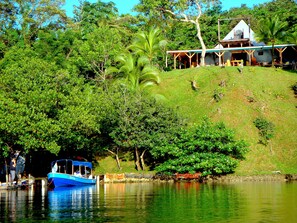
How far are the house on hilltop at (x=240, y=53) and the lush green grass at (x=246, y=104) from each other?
3555 millimetres

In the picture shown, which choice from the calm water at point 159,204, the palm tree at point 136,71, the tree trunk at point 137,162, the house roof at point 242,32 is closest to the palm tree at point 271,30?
the house roof at point 242,32

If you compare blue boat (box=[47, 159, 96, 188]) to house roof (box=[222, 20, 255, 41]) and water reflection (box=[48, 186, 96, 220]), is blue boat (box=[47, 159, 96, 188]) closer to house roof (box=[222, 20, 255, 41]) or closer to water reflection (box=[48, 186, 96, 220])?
water reflection (box=[48, 186, 96, 220])

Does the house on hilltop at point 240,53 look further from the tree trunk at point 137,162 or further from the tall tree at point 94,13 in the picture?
the tree trunk at point 137,162

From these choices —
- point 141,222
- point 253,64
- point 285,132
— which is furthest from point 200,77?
point 141,222

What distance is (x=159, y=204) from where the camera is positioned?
3378 centimetres

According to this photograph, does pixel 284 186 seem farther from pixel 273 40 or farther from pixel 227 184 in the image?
pixel 273 40

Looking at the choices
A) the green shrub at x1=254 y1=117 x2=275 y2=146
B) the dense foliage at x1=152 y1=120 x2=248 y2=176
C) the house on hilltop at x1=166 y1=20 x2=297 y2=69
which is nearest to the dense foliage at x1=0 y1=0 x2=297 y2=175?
the dense foliage at x1=152 y1=120 x2=248 y2=176

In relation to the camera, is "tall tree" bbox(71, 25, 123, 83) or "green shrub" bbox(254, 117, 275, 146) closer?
"green shrub" bbox(254, 117, 275, 146)

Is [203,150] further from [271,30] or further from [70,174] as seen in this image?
[271,30]

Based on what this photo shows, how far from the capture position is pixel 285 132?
58.5 metres

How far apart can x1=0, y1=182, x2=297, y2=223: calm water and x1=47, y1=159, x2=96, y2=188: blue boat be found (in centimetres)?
183

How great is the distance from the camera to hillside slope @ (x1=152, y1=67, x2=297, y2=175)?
182 feet

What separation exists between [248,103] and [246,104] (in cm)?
43

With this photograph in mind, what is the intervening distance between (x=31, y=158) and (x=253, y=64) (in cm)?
3281
